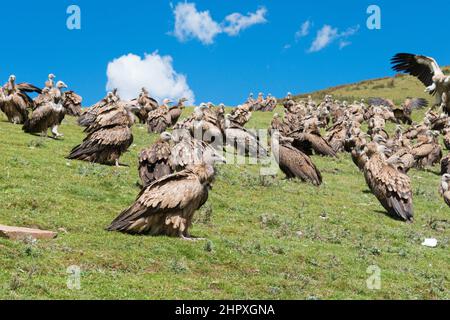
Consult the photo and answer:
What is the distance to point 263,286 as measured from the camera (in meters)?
10.1

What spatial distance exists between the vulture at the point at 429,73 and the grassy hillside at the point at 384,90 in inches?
1621

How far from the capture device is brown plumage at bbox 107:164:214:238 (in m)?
11.6

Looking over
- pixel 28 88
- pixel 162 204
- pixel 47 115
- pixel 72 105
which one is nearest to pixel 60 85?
pixel 47 115

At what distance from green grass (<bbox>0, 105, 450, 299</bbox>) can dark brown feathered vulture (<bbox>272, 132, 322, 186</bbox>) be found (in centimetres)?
64

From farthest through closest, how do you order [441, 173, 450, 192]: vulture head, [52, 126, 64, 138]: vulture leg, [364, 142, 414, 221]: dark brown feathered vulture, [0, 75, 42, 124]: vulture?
[0, 75, 42, 124]: vulture, [52, 126, 64, 138]: vulture leg, [441, 173, 450, 192]: vulture head, [364, 142, 414, 221]: dark brown feathered vulture

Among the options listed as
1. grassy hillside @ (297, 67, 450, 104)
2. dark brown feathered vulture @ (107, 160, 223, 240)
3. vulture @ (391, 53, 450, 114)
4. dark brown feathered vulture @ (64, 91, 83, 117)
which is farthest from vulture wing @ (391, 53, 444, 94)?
grassy hillside @ (297, 67, 450, 104)

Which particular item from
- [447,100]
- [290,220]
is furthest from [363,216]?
[447,100]

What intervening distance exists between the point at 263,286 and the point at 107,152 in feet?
34.0

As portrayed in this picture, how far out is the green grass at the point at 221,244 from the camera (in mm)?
9531

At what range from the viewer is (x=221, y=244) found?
40.1ft

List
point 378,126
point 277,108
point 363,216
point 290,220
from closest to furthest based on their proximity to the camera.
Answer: point 290,220
point 363,216
point 378,126
point 277,108

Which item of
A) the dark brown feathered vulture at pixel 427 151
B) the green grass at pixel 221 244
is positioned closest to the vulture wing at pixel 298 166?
the green grass at pixel 221 244

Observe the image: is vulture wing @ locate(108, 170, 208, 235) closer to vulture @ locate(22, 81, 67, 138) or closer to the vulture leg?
vulture @ locate(22, 81, 67, 138)
